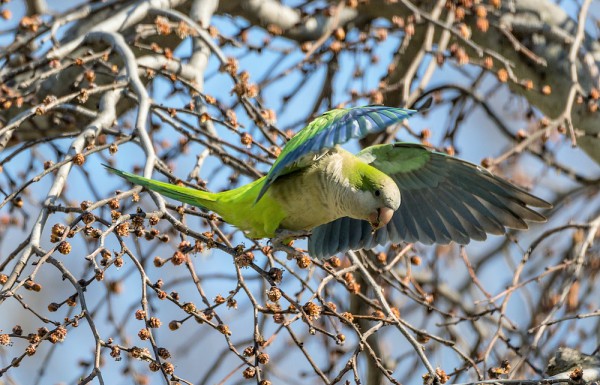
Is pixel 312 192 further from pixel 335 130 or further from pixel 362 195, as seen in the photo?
pixel 335 130

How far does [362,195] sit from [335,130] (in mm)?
344

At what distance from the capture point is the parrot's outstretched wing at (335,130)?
2.68 m

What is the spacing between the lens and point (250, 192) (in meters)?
3.08

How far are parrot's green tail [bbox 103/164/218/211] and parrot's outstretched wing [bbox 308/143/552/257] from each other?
1.56 feet

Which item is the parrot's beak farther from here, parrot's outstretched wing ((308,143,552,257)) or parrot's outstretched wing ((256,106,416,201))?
parrot's outstretched wing ((256,106,416,201))

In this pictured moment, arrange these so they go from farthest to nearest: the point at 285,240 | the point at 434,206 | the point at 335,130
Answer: the point at 434,206
the point at 285,240
the point at 335,130

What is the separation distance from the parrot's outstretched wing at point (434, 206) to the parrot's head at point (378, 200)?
25cm

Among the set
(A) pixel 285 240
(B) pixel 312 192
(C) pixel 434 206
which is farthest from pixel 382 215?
(C) pixel 434 206

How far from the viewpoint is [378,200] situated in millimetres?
3014

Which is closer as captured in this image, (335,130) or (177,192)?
(335,130)

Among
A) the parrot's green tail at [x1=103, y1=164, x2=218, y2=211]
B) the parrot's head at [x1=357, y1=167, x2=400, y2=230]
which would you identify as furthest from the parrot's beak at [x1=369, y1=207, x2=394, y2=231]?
the parrot's green tail at [x1=103, y1=164, x2=218, y2=211]

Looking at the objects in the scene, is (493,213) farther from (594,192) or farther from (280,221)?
(594,192)

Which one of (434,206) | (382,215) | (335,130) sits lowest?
(382,215)

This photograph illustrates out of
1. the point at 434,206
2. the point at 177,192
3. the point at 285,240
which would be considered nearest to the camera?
the point at 177,192
